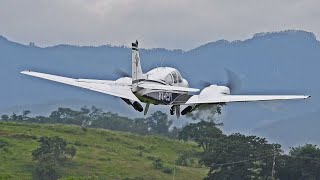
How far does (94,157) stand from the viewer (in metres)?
181

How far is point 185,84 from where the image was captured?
65.1 metres

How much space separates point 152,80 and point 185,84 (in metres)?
3.63

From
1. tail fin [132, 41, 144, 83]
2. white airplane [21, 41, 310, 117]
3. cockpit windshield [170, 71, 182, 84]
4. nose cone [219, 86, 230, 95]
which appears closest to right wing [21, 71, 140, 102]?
white airplane [21, 41, 310, 117]

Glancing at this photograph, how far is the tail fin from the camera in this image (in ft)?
207

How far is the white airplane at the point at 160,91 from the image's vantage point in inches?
2330

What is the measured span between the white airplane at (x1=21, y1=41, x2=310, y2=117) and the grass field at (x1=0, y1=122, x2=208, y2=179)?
89.6 meters

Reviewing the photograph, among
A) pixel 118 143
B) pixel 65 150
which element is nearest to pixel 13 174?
pixel 65 150

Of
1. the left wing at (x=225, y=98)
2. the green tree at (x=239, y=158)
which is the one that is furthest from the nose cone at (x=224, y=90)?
the green tree at (x=239, y=158)

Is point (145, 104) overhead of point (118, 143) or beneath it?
beneath

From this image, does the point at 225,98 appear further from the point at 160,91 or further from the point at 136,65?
the point at 136,65

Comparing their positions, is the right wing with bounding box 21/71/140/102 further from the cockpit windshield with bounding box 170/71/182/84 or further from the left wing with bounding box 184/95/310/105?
the left wing with bounding box 184/95/310/105

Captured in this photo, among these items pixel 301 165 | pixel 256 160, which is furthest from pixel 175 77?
pixel 256 160

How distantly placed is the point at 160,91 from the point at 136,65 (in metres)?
4.79

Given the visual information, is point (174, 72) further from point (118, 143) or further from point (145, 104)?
point (118, 143)
